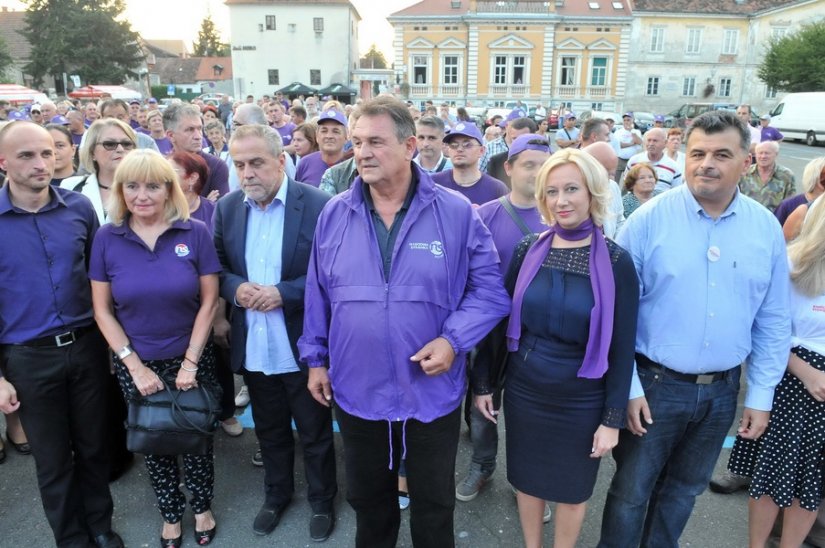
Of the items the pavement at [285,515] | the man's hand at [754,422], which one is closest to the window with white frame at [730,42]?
the pavement at [285,515]

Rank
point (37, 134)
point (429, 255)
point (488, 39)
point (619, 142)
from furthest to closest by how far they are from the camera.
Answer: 1. point (488, 39)
2. point (619, 142)
3. point (37, 134)
4. point (429, 255)

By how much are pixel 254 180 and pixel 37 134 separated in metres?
1.08

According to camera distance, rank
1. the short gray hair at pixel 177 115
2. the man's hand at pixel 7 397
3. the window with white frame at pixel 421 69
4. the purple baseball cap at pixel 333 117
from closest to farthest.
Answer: the man's hand at pixel 7 397 < the short gray hair at pixel 177 115 < the purple baseball cap at pixel 333 117 < the window with white frame at pixel 421 69

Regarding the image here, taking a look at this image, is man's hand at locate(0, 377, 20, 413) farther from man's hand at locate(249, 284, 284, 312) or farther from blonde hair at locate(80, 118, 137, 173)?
blonde hair at locate(80, 118, 137, 173)

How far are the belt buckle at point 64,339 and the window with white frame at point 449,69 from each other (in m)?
50.6

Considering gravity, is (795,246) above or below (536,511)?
above

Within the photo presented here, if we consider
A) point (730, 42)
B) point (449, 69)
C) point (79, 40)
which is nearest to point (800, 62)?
point (730, 42)

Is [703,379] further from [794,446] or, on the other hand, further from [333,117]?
[333,117]

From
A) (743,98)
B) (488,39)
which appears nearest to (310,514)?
(488,39)

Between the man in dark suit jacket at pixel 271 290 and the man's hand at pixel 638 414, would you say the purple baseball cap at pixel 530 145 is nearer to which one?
the man in dark suit jacket at pixel 271 290

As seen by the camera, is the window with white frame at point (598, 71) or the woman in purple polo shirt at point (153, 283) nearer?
the woman in purple polo shirt at point (153, 283)

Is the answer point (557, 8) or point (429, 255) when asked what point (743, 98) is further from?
point (429, 255)

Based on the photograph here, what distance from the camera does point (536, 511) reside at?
9.00 ft

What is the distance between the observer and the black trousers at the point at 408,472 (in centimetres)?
249
